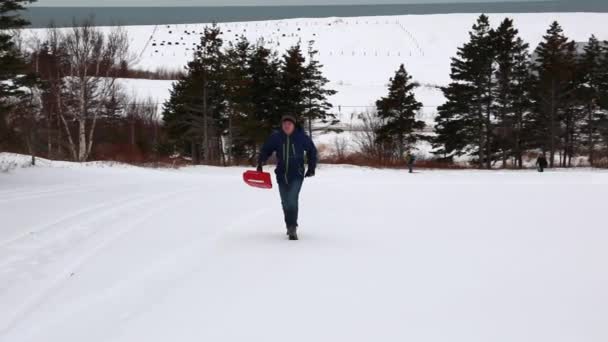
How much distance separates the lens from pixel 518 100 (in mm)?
47562

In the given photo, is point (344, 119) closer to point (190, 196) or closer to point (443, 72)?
point (443, 72)

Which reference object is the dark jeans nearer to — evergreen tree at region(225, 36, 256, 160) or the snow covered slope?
evergreen tree at region(225, 36, 256, 160)

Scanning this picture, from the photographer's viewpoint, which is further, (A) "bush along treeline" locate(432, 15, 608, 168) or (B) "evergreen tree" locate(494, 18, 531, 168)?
(B) "evergreen tree" locate(494, 18, 531, 168)

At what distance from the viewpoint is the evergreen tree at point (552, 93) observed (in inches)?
1741

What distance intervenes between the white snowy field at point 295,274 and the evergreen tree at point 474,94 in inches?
1367

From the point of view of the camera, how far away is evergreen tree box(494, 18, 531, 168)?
45594 millimetres

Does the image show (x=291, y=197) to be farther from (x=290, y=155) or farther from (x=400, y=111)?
(x=400, y=111)

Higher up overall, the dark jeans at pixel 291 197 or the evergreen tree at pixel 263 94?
the evergreen tree at pixel 263 94

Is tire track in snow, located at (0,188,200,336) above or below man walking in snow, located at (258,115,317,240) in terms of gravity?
below

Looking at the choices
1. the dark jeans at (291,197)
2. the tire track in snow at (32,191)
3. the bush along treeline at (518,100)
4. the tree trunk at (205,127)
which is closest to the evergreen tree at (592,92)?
the bush along treeline at (518,100)

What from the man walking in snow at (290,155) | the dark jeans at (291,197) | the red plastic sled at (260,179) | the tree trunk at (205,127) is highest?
the tree trunk at (205,127)

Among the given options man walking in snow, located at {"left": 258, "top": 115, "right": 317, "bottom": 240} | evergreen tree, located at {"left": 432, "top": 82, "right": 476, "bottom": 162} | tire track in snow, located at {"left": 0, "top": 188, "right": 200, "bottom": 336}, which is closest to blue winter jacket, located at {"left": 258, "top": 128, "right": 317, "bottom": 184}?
man walking in snow, located at {"left": 258, "top": 115, "right": 317, "bottom": 240}

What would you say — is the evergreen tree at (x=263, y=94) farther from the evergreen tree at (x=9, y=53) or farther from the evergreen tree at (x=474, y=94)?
the evergreen tree at (x=9, y=53)

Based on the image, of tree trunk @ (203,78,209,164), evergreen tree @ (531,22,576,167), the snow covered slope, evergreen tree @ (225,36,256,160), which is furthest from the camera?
the snow covered slope
